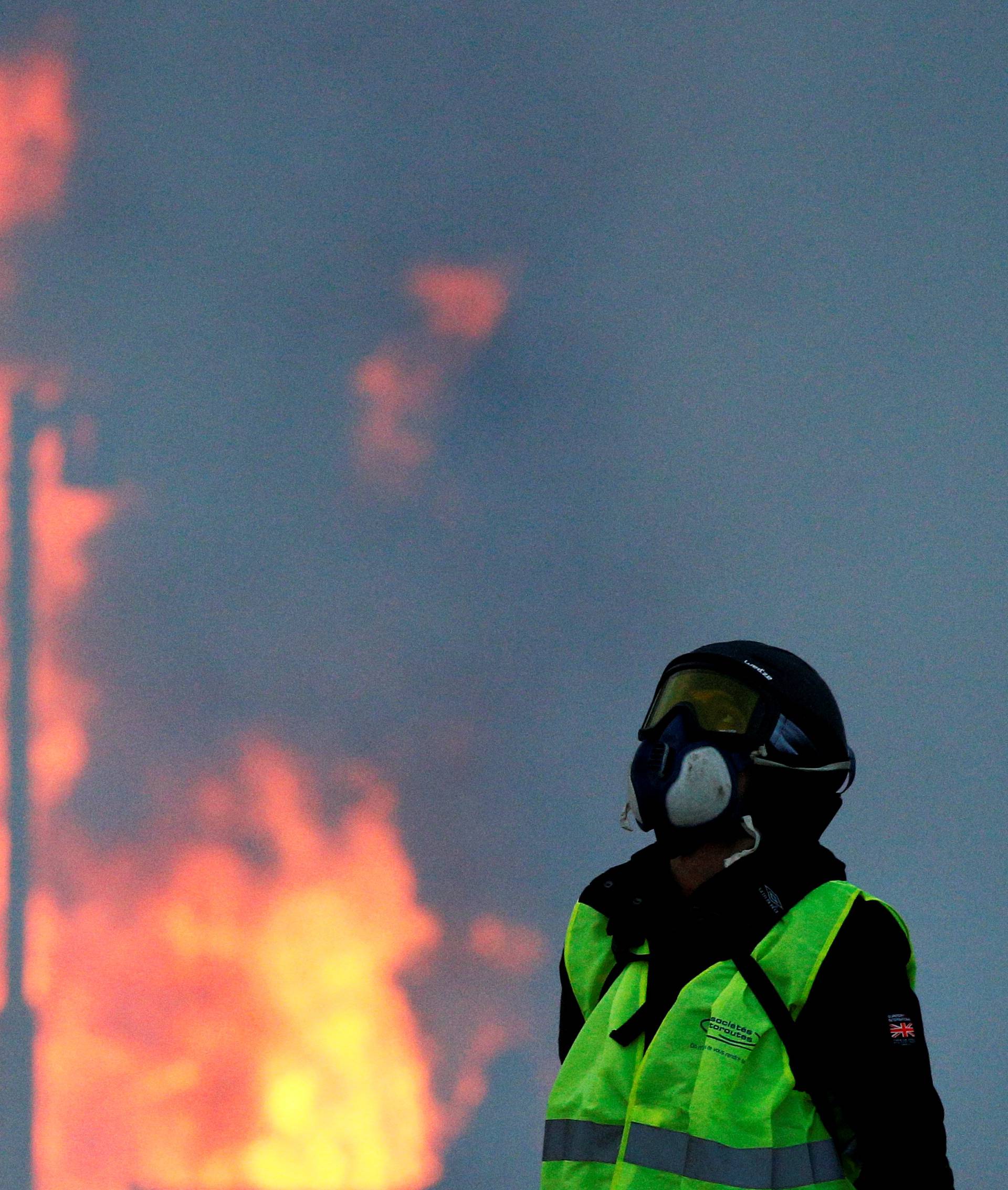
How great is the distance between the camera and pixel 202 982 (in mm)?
3951

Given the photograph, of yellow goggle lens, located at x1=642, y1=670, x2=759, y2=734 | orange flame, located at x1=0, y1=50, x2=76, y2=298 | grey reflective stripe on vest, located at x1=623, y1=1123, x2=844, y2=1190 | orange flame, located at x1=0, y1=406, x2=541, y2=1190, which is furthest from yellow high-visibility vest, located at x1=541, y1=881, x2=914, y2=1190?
orange flame, located at x1=0, y1=50, x2=76, y2=298

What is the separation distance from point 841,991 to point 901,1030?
0.23ft

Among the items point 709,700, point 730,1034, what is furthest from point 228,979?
point 730,1034

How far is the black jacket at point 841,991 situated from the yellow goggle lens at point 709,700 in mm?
154

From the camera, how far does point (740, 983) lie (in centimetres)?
150

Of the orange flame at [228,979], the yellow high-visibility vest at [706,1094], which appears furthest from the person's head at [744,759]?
the orange flame at [228,979]

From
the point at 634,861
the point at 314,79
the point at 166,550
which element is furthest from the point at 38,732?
the point at 634,861

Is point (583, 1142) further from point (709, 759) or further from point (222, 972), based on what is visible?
point (222, 972)

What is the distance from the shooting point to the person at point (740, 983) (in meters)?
1.44

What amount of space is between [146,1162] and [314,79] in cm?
315

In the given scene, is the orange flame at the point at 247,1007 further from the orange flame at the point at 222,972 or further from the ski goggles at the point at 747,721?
the ski goggles at the point at 747,721

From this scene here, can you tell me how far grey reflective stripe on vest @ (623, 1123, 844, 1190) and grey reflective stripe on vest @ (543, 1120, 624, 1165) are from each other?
0.10 m

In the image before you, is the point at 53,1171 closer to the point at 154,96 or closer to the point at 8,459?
the point at 8,459

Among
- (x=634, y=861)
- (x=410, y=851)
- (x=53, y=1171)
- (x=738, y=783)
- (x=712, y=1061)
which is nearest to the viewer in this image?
(x=712, y=1061)
